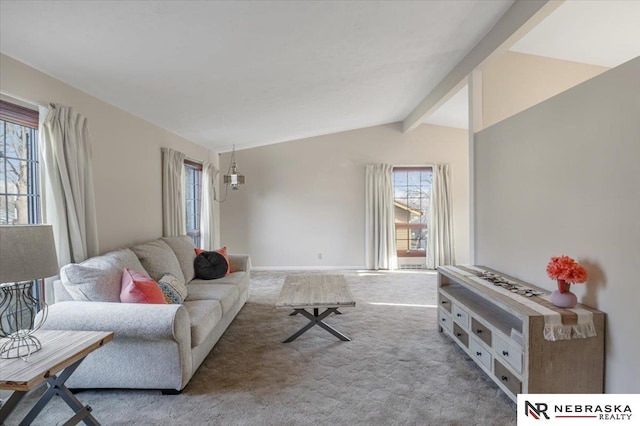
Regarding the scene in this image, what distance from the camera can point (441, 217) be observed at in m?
6.75

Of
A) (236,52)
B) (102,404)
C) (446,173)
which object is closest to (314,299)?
(102,404)

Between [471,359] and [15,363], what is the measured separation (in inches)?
117


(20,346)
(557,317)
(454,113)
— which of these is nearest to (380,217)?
(454,113)

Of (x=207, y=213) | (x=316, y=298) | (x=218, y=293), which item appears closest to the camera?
A: (x=316, y=298)

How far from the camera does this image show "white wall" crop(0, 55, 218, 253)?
2424mm

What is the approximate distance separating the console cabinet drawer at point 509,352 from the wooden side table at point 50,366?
2.38 metres

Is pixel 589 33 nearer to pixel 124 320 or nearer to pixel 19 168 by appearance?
pixel 124 320

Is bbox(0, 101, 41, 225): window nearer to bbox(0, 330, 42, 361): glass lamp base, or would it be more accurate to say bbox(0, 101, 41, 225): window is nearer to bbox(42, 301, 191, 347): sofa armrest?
bbox(42, 301, 191, 347): sofa armrest

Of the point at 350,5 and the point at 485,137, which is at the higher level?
the point at 350,5

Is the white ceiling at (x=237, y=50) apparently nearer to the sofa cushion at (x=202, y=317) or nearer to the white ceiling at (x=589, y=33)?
the white ceiling at (x=589, y=33)

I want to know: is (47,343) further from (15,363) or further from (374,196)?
(374,196)

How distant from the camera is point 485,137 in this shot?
335 centimetres

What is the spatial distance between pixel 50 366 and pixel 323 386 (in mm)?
1615

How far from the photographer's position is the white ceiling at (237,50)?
1.97 meters
